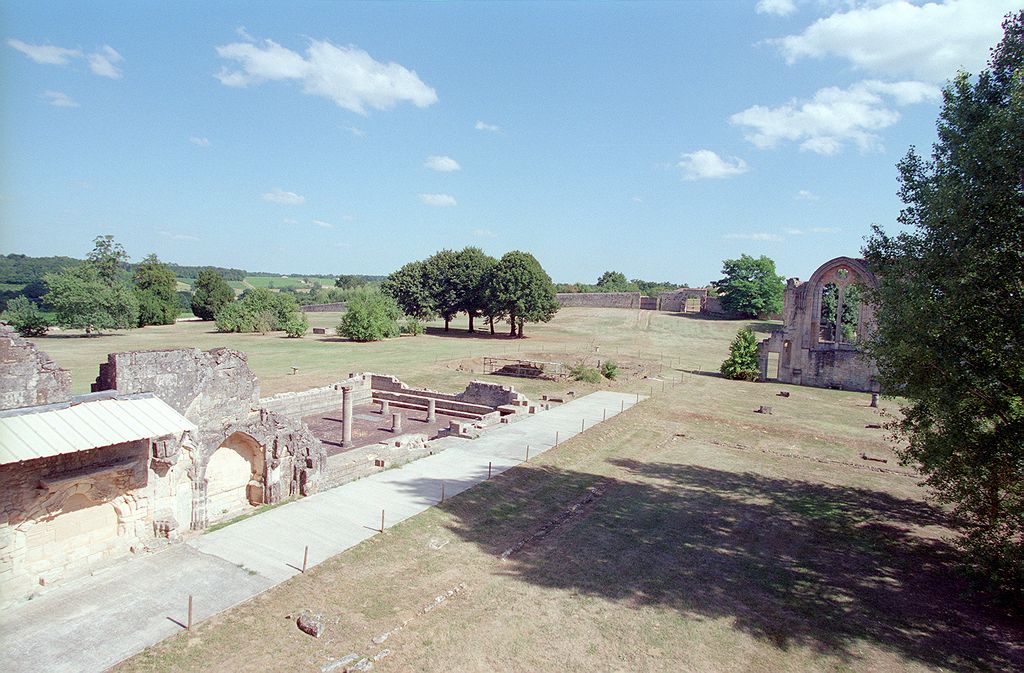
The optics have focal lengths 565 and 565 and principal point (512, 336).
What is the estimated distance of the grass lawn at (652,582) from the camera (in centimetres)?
840

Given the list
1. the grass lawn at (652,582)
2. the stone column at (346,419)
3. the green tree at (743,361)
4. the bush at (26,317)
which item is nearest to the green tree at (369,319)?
the bush at (26,317)

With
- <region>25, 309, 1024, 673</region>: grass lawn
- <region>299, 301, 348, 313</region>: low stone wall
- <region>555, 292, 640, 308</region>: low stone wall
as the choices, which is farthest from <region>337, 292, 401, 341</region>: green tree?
<region>25, 309, 1024, 673</region>: grass lawn

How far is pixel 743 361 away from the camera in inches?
1487

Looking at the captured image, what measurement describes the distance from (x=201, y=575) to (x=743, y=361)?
114 ft

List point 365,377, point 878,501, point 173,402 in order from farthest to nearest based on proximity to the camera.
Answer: point 365,377, point 878,501, point 173,402

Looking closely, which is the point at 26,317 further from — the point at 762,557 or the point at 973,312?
the point at 973,312

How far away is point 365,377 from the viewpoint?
2966 cm

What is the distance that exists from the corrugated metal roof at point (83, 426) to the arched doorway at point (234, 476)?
1983 mm

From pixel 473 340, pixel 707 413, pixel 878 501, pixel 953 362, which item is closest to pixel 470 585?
pixel 953 362

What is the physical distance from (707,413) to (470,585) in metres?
→ 19.9

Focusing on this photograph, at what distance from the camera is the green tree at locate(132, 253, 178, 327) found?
222ft

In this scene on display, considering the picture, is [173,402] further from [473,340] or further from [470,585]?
[473,340]

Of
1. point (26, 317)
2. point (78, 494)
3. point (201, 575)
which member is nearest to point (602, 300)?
point (26, 317)

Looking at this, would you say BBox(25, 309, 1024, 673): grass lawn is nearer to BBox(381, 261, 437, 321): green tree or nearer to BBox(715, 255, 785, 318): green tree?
BBox(381, 261, 437, 321): green tree
